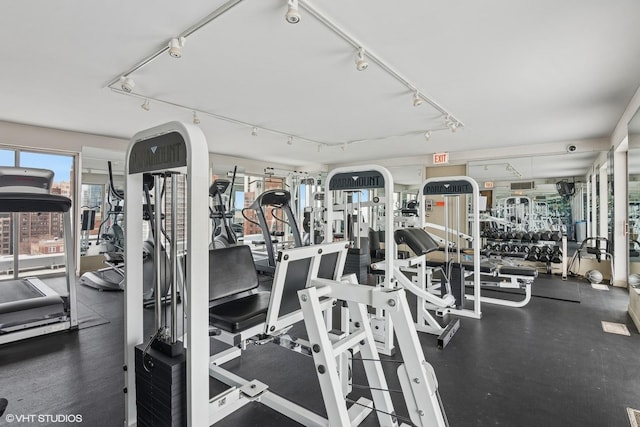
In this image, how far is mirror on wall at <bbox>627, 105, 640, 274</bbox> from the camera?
3820 mm

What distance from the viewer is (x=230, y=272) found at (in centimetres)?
221

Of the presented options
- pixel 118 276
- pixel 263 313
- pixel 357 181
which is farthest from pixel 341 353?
pixel 118 276

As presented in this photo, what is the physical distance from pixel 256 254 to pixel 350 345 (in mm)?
5225

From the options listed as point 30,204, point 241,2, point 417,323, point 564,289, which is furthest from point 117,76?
point 564,289

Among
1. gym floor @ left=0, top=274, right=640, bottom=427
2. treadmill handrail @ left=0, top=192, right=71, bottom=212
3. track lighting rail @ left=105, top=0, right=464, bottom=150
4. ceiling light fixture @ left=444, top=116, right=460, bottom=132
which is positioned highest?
track lighting rail @ left=105, top=0, right=464, bottom=150

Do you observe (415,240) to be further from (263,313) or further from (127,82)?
(127,82)

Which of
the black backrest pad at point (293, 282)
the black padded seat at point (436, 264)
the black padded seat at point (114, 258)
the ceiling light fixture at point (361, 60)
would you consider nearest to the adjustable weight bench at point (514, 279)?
the black padded seat at point (436, 264)

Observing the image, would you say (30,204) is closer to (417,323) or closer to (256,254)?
(417,323)

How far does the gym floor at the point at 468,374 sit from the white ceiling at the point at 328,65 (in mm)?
2373

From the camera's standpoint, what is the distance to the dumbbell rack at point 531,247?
5.46 meters

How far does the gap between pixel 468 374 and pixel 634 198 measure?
354 centimetres

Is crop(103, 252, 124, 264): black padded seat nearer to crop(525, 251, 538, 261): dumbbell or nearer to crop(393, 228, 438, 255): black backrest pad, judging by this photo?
crop(393, 228, 438, 255): black backrest pad

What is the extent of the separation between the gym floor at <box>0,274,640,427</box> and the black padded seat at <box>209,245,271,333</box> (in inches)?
21.4

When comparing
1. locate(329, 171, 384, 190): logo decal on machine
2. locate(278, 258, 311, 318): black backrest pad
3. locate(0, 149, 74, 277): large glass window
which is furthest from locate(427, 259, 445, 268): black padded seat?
locate(0, 149, 74, 277): large glass window
